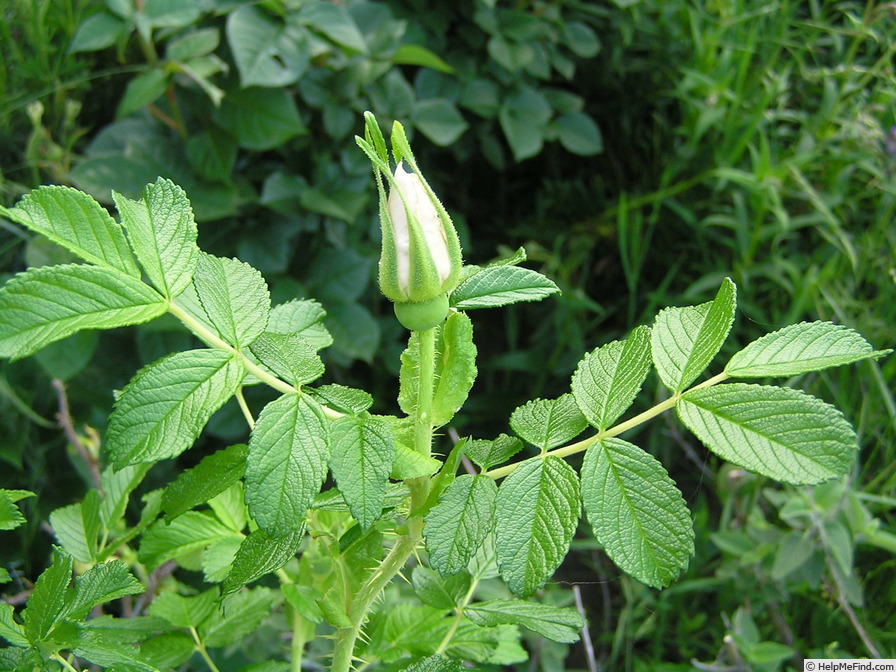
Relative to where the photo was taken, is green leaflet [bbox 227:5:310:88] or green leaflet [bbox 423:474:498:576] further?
green leaflet [bbox 227:5:310:88]

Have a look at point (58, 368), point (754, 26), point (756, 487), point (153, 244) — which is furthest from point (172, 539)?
point (754, 26)

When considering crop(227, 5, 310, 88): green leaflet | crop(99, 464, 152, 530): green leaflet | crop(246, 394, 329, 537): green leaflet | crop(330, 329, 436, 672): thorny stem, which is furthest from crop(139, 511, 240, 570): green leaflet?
crop(227, 5, 310, 88): green leaflet

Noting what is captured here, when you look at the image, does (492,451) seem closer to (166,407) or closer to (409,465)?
(409,465)

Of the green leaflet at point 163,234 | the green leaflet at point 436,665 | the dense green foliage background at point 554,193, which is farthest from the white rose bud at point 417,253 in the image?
the dense green foliage background at point 554,193

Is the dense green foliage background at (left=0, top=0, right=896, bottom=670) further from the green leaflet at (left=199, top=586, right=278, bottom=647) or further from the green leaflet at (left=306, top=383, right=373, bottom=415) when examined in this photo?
the green leaflet at (left=306, top=383, right=373, bottom=415)

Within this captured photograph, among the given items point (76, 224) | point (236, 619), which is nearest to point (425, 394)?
point (76, 224)

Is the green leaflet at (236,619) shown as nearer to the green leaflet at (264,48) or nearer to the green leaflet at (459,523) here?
the green leaflet at (459,523)
